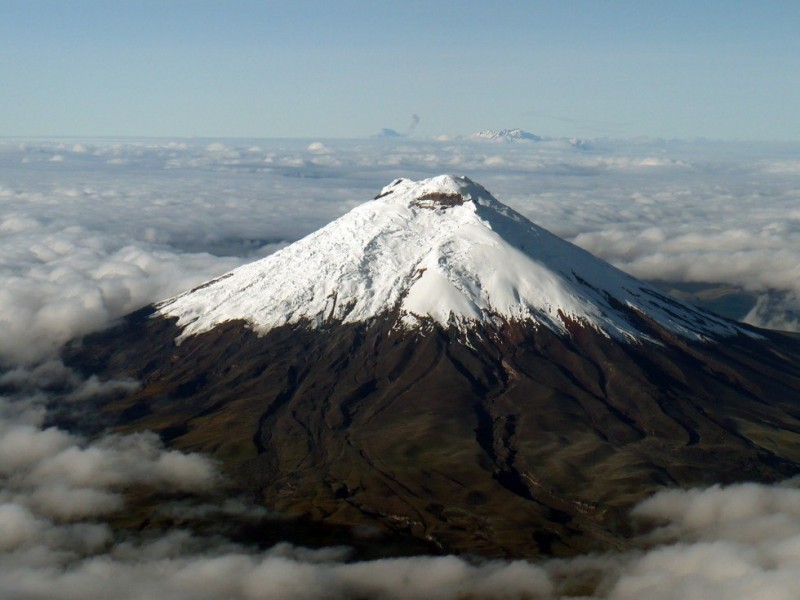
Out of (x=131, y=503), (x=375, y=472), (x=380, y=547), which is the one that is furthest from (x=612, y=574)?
(x=131, y=503)

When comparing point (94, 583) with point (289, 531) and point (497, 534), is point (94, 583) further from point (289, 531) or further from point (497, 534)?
point (497, 534)

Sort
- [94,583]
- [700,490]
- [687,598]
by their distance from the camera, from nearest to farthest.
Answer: [687,598], [94,583], [700,490]

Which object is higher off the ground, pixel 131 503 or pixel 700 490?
pixel 700 490

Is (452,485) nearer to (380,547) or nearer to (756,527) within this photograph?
(380,547)

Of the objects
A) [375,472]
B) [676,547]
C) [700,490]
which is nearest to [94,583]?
[375,472]

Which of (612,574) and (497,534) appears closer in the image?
(612,574)

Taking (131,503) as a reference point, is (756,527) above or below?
above

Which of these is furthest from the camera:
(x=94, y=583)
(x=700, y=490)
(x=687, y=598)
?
(x=700, y=490)

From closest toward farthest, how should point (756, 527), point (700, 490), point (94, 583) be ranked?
point (94, 583) → point (756, 527) → point (700, 490)

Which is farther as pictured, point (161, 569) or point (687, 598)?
point (161, 569)
